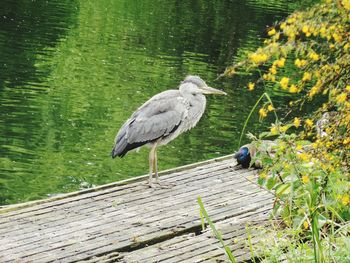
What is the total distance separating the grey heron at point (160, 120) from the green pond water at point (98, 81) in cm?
155

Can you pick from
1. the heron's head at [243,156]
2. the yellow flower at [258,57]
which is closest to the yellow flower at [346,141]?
the yellow flower at [258,57]

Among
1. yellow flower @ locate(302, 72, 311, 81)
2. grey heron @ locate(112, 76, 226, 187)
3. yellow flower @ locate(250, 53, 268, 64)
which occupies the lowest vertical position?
grey heron @ locate(112, 76, 226, 187)

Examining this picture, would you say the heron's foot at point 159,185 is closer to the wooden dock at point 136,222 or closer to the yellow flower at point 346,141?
the wooden dock at point 136,222

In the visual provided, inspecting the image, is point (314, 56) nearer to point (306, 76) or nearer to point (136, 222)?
point (306, 76)

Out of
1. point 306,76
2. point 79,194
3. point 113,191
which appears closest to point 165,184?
point 113,191

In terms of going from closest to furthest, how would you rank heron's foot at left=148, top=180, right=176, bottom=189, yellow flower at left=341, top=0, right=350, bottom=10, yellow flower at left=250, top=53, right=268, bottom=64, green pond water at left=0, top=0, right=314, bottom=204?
A: yellow flower at left=341, top=0, right=350, bottom=10
yellow flower at left=250, top=53, right=268, bottom=64
heron's foot at left=148, top=180, right=176, bottom=189
green pond water at left=0, top=0, right=314, bottom=204

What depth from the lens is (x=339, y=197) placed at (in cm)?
540

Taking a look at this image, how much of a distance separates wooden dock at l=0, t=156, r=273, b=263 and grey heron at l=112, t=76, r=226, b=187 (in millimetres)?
463

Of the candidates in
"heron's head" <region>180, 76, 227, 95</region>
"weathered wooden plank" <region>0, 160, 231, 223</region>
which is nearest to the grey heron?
"heron's head" <region>180, 76, 227, 95</region>

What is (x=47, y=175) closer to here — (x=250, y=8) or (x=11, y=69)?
(x=11, y=69)

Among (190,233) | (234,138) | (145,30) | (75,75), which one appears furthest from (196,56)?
(190,233)

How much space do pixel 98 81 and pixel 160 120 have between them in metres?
12.4

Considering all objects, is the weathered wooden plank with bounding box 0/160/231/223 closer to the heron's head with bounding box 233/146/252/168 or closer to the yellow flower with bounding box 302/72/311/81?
the heron's head with bounding box 233/146/252/168

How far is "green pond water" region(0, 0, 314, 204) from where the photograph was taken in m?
13.9
